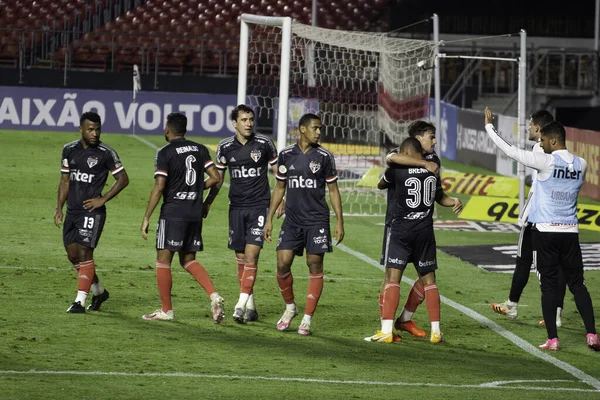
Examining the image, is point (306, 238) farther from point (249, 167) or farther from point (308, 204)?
point (249, 167)

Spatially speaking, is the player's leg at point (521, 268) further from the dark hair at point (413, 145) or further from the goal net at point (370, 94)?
the goal net at point (370, 94)

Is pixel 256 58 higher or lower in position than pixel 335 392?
higher

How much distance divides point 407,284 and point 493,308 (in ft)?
6.30

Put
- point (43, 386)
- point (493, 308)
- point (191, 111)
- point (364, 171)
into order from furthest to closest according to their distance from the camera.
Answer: point (191, 111)
point (364, 171)
point (493, 308)
point (43, 386)

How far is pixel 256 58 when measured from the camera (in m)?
37.5

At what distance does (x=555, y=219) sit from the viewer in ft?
31.8

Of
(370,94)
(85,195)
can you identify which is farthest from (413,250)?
(370,94)

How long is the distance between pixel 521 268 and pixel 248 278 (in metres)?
2.65

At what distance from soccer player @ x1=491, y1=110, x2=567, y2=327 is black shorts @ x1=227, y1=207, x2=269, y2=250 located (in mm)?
2448

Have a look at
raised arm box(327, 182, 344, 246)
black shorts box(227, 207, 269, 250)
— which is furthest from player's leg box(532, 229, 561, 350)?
black shorts box(227, 207, 269, 250)

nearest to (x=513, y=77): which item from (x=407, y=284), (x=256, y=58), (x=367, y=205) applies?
(x=256, y=58)

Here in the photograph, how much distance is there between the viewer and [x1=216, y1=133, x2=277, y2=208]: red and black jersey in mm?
10539

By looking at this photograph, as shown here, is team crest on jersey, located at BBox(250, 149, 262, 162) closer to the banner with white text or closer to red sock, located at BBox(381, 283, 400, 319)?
red sock, located at BBox(381, 283, 400, 319)

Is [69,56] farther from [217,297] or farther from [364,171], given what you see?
Answer: [217,297]
